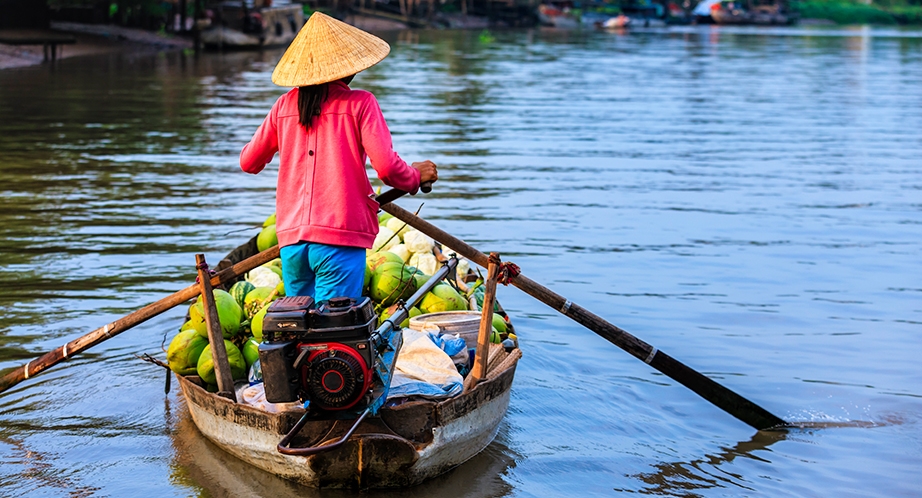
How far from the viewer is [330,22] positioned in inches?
179

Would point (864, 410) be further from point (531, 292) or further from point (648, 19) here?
point (648, 19)

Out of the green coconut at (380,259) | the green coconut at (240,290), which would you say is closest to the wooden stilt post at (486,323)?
the green coconut at (380,259)

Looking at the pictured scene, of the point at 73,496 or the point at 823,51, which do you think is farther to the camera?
the point at 823,51

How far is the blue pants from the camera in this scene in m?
4.48

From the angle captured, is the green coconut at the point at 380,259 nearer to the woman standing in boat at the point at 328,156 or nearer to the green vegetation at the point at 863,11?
the woman standing in boat at the point at 328,156

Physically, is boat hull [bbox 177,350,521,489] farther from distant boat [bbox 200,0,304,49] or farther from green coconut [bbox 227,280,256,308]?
distant boat [bbox 200,0,304,49]

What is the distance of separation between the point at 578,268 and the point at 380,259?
11.6 ft

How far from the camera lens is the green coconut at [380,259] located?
5.99 metres

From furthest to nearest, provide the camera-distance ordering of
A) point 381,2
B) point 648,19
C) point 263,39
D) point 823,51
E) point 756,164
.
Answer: point 648,19
point 381,2
point 823,51
point 263,39
point 756,164

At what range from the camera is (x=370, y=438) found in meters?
4.39

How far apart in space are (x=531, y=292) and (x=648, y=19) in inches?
2789

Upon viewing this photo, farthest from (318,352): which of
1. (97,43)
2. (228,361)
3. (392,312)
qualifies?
(97,43)

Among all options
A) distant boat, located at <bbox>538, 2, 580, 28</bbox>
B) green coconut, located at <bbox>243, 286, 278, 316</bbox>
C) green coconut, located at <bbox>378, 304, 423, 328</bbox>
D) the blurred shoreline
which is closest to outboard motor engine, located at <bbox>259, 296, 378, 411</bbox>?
green coconut, located at <bbox>378, 304, 423, 328</bbox>

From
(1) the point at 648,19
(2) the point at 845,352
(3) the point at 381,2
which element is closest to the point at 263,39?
(3) the point at 381,2
